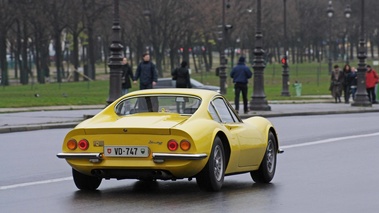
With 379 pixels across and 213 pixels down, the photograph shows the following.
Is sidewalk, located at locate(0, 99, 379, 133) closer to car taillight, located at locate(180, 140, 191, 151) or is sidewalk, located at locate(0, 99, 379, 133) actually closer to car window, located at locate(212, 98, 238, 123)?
car window, located at locate(212, 98, 238, 123)

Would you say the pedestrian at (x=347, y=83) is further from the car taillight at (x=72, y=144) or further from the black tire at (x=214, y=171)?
the car taillight at (x=72, y=144)

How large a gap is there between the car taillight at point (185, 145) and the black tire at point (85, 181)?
1409mm

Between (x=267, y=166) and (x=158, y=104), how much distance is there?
1.83 metres

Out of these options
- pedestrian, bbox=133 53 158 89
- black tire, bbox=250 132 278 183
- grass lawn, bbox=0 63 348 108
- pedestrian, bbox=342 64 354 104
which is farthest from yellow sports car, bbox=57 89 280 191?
pedestrian, bbox=342 64 354 104

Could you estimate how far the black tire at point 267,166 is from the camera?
45.8ft

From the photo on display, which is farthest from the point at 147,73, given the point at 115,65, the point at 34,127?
the point at 34,127

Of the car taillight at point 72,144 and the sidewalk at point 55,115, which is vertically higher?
the car taillight at point 72,144

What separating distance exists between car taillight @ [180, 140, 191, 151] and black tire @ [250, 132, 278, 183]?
2.17m

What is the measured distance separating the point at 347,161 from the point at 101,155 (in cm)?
625

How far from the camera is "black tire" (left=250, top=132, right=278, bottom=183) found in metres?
13.9

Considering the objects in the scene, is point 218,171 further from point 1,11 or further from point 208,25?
point 208,25

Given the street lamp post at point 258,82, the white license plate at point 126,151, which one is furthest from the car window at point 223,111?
the street lamp post at point 258,82

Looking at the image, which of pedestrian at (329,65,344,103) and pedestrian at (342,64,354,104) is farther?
pedestrian at (329,65,344,103)

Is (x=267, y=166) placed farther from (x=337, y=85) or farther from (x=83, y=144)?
(x=337, y=85)
